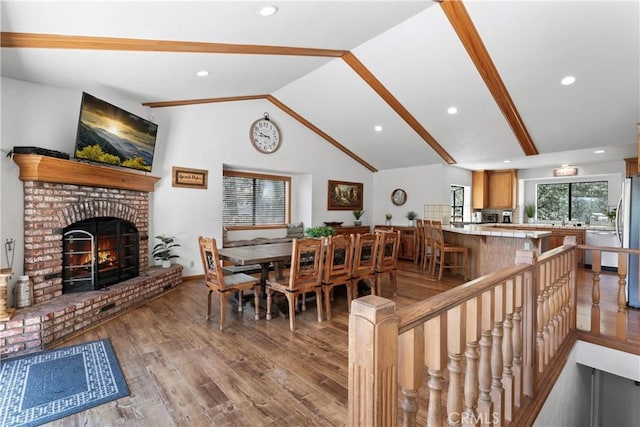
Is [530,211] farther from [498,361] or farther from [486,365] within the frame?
[486,365]

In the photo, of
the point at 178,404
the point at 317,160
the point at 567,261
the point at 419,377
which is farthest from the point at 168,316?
the point at 317,160

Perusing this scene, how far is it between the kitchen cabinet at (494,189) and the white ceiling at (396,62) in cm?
167

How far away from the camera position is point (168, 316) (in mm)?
3416

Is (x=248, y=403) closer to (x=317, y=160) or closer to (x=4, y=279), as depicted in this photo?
(x=4, y=279)

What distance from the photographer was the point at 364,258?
148 inches

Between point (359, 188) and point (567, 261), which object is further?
point (359, 188)

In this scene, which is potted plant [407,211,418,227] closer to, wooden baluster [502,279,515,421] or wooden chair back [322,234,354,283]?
wooden chair back [322,234,354,283]

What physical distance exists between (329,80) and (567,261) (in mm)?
3954

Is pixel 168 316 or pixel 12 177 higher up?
pixel 12 177

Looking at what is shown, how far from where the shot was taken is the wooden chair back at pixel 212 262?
9.98ft

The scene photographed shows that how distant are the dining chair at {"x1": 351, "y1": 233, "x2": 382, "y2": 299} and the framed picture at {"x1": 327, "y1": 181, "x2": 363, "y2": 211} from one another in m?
3.51

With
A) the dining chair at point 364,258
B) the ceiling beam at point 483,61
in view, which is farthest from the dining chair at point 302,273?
the ceiling beam at point 483,61

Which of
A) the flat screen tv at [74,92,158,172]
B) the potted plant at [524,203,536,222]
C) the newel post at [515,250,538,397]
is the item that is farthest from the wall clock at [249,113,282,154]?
the potted plant at [524,203,536,222]

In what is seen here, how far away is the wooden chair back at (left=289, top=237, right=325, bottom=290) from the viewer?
3.08 metres
